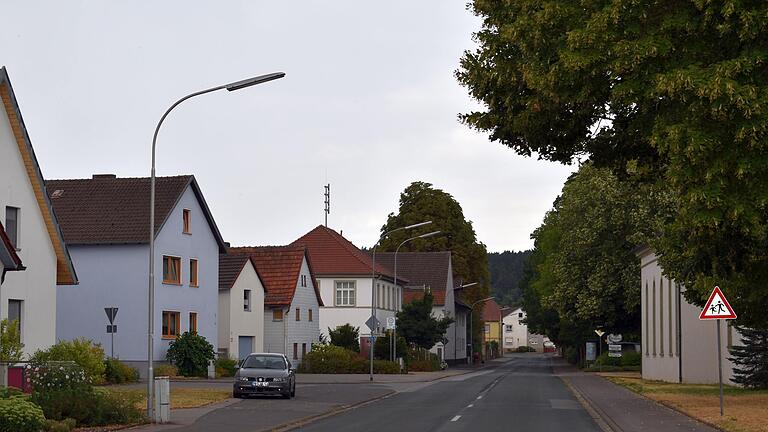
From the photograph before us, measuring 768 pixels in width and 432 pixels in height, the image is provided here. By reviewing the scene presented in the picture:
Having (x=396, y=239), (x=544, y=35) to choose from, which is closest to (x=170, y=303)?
(x=544, y=35)

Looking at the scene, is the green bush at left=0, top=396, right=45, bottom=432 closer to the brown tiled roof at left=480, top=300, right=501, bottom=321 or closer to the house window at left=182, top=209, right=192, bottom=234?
the house window at left=182, top=209, right=192, bottom=234

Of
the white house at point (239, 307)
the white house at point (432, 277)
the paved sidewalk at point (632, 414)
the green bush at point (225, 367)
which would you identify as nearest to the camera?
the paved sidewalk at point (632, 414)

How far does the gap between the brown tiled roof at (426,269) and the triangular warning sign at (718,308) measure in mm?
63068

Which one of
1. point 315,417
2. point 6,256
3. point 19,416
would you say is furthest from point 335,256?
point 19,416

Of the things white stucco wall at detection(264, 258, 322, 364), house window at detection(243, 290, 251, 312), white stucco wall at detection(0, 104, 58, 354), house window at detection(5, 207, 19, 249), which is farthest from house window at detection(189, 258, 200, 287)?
house window at detection(5, 207, 19, 249)

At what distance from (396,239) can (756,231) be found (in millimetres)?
81756

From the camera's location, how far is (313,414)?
25.9m

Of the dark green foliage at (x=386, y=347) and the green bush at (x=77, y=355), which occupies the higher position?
the green bush at (x=77, y=355)

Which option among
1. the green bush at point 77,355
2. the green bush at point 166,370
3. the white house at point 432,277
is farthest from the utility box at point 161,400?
the white house at point 432,277

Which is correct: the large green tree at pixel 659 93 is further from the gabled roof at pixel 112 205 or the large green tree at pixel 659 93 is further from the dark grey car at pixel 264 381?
the gabled roof at pixel 112 205

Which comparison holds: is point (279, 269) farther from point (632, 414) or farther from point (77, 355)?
point (632, 414)

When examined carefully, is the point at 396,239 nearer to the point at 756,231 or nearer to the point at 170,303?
the point at 170,303

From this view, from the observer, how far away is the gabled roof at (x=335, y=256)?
7481cm

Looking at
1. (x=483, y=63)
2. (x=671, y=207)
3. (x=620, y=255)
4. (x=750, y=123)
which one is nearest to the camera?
(x=750, y=123)
